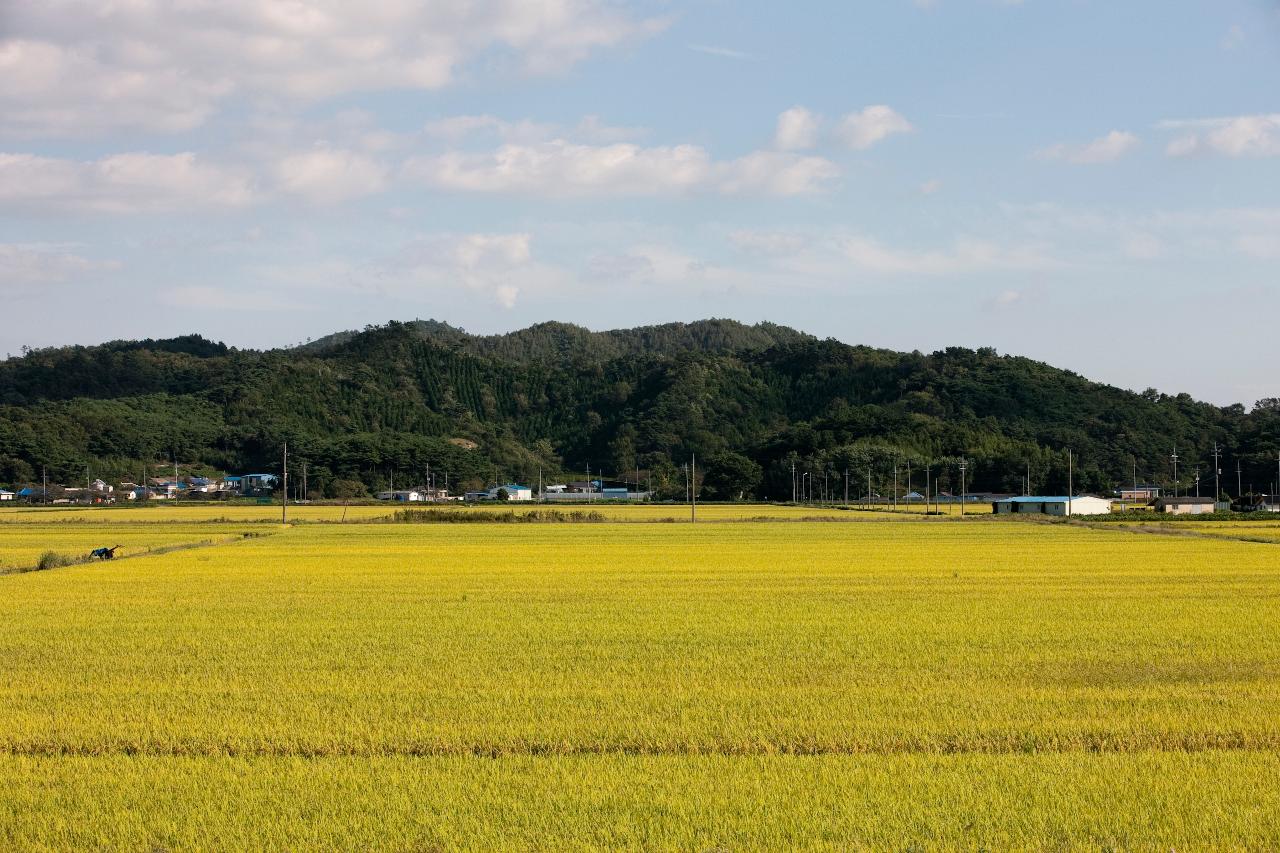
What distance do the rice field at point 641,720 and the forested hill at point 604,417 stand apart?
345 feet

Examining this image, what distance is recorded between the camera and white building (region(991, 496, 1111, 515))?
8775cm

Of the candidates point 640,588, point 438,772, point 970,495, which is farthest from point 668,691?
point 970,495

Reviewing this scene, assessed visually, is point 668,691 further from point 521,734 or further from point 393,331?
point 393,331

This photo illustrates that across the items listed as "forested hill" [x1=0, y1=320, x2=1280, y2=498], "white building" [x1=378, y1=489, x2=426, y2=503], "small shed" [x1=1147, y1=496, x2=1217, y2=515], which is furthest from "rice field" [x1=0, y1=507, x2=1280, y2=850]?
"forested hill" [x1=0, y1=320, x2=1280, y2=498]

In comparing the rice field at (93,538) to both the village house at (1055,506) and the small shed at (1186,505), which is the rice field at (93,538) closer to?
the village house at (1055,506)

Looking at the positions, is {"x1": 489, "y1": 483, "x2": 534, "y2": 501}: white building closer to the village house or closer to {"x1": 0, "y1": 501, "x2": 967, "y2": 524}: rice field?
{"x1": 0, "y1": 501, "x2": 967, "y2": 524}: rice field

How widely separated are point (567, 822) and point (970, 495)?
119619 millimetres

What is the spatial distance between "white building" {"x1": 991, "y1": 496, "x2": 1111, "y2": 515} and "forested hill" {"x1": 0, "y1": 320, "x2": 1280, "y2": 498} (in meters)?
26.1

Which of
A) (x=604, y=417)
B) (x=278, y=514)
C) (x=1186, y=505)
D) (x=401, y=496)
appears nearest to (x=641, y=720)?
(x=278, y=514)

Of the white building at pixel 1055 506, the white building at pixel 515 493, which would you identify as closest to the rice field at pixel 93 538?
the white building at pixel 1055 506

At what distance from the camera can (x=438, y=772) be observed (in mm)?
8461

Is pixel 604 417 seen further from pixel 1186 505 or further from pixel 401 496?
pixel 1186 505

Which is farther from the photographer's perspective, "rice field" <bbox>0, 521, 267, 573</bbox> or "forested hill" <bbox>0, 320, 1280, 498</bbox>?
"forested hill" <bbox>0, 320, 1280, 498</bbox>

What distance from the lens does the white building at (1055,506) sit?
87.8 m
